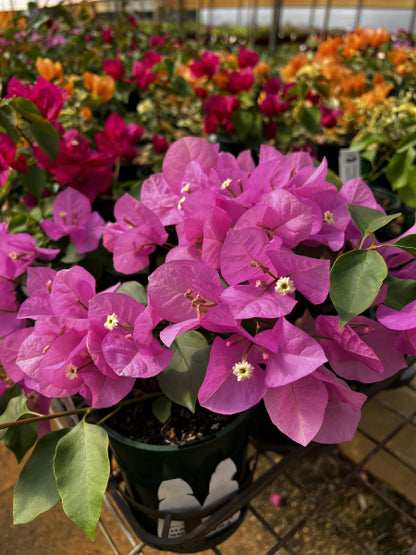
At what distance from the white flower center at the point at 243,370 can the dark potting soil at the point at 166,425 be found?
0.16 meters

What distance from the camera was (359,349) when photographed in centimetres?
38

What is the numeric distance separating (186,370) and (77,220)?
321 millimetres

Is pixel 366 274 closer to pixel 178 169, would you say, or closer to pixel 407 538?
pixel 178 169

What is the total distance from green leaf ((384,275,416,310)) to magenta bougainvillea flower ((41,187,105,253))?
0.39 meters

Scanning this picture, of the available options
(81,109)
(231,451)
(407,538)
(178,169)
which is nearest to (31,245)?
(178,169)

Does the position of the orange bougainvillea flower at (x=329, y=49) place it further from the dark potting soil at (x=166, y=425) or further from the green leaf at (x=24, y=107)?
the dark potting soil at (x=166, y=425)

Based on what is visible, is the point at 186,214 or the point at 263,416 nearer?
the point at 186,214

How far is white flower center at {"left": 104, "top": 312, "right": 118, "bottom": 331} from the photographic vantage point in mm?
390

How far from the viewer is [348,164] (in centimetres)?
69

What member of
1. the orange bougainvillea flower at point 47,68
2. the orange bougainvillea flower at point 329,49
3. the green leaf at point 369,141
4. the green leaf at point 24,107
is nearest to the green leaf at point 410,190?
the green leaf at point 369,141

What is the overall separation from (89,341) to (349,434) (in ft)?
0.79

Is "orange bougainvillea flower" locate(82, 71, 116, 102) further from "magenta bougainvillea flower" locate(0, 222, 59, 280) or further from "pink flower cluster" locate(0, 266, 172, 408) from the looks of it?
"pink flower cluster" locate(0, 266, 172, 408)

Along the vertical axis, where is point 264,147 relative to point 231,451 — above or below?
above

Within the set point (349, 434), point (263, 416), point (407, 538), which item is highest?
point (349, 434)
